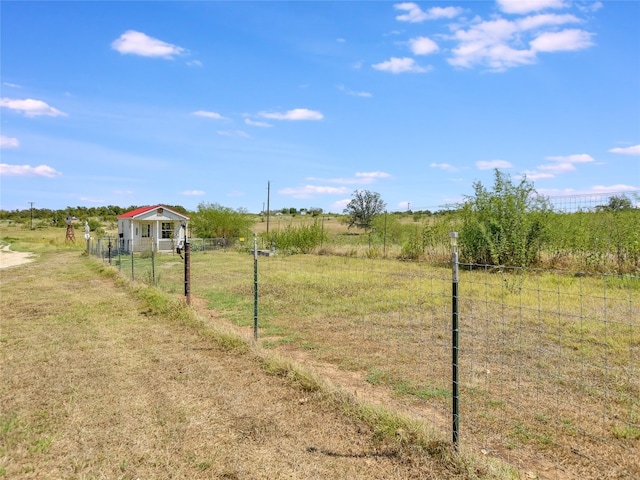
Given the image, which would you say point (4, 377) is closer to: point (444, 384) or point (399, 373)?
point (399, 373)

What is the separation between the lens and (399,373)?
4918 mm

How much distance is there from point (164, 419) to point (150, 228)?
26055mm

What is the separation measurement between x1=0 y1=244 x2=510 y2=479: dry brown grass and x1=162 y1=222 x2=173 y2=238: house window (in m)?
22.3

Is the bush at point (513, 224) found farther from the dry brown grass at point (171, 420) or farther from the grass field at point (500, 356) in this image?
the dry brown grass at point (171, 420)

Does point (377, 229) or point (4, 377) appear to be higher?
point (377, 229)

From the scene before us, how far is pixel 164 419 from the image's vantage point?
12.4ft

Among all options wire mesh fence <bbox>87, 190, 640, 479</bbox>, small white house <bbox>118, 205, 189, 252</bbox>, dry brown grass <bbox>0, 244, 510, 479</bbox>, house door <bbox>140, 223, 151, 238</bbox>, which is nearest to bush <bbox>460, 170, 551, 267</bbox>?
wire mesh fence <bbox>87, 190, 640, 479</bbox>

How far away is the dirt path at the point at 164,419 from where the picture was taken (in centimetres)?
304

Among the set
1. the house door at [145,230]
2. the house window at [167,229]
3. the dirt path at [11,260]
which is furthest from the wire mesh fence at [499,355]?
the house window at [167,229]

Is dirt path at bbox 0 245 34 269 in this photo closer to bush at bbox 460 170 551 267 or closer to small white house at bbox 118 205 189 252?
small white house at bbox 118 205 189 252

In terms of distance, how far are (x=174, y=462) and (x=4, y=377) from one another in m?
2.99

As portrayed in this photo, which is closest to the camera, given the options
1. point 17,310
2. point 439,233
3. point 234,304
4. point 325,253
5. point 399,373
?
point 399,373

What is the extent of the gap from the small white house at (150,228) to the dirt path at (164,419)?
833 inches

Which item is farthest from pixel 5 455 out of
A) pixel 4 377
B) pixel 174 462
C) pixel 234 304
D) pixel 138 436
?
pixel 234 304
